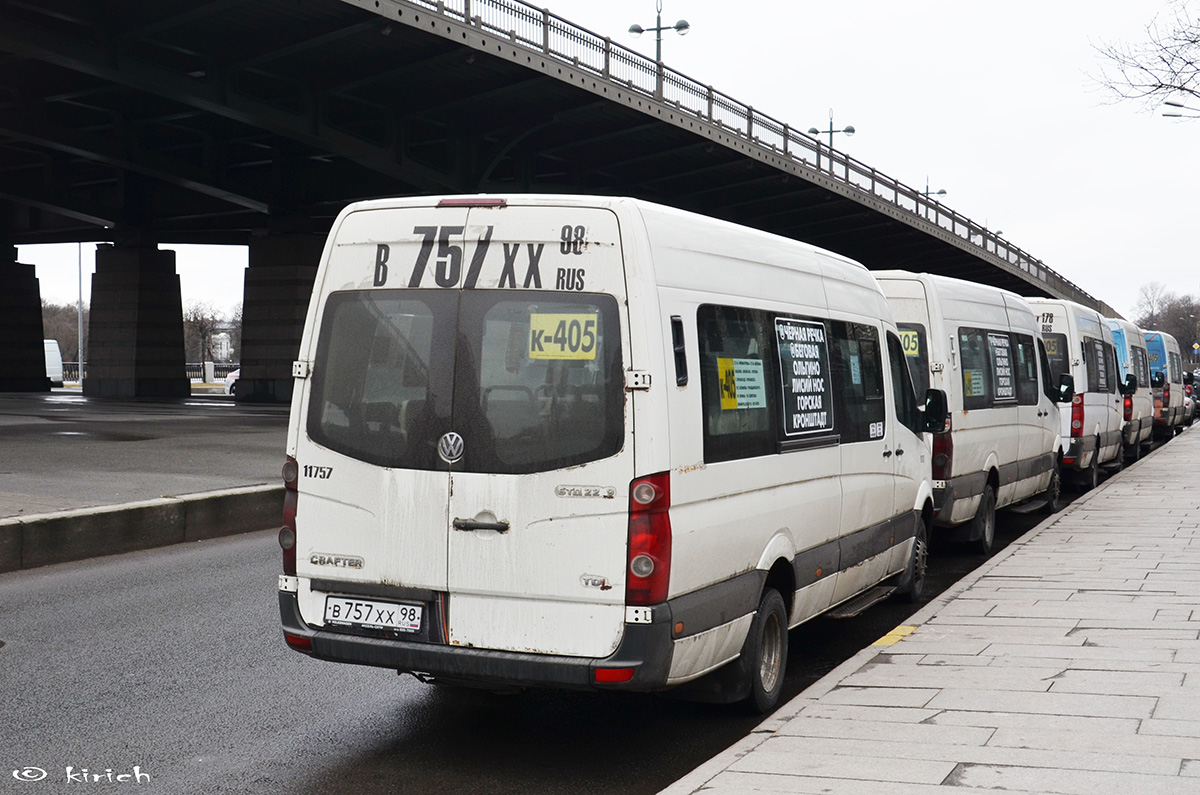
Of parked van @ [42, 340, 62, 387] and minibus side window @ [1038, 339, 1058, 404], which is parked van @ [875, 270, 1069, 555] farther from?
parked van @ [42, 340, 62, 387]

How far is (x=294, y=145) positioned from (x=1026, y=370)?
90.7 feet

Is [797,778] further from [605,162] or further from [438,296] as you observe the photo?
[605,162]

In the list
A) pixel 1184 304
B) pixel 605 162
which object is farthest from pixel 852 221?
pixel 1184 304

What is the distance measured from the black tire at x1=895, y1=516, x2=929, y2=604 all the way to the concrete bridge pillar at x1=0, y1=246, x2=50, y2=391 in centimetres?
4748

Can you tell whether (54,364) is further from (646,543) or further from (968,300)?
(646,543)

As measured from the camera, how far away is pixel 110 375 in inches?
1738

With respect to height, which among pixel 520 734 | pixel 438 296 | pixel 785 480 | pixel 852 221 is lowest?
pixel 520 734

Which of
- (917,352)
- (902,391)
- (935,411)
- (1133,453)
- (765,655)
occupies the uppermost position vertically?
(917,352)

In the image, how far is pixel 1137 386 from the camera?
2181 cm

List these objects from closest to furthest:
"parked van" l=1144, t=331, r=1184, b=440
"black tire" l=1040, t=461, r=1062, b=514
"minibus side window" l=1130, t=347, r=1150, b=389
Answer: "black tire" l=1040, t=461, r=1062, b=514 → "minibus side window" l=1130, t=347, r=1150, b=389 → "parked van" l=1144, t=331, r=1184, b=440

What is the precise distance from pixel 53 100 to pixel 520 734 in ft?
94.2

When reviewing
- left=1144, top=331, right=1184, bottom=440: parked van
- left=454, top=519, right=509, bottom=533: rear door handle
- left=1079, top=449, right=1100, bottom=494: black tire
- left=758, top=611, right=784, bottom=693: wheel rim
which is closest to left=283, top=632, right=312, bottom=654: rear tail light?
left=454, top=519, right=509, bottom=533: rear door handle

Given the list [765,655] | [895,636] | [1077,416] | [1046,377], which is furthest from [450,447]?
[1077,416]

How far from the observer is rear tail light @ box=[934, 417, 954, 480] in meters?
10.1
